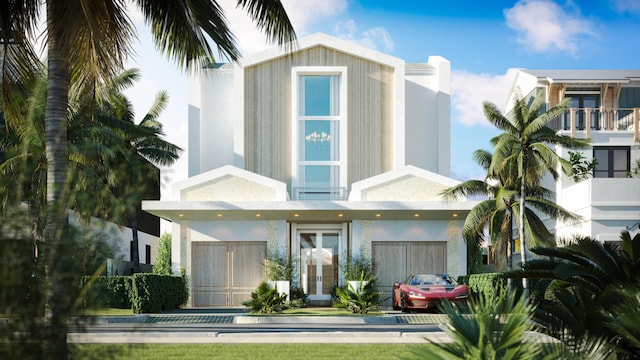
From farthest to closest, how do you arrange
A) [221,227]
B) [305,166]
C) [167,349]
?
[305,166] → [221,227] → [167,349]

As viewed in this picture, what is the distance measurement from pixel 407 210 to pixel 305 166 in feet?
28.1

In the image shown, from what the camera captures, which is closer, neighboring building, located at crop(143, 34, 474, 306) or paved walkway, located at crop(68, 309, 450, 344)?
paved walkway, located at crop(68, 309, 450, 344)

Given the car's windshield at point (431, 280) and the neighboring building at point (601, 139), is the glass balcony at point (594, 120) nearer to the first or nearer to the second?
the neighboring building at point (601, 139)

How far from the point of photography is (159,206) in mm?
28578

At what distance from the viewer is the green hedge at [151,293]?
25641 mm

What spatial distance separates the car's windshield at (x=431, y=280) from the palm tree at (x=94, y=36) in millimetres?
14836

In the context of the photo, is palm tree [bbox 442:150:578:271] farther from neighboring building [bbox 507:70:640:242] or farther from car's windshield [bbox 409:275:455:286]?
car's windshield [bbox 409:275:455:286]

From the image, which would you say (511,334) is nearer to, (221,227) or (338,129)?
(221,227)

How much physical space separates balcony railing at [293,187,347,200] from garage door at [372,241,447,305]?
5.42 m

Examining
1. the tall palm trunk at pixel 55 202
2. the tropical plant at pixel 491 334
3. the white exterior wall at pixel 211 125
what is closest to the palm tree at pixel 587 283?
the tropical plant at pixel 491 334

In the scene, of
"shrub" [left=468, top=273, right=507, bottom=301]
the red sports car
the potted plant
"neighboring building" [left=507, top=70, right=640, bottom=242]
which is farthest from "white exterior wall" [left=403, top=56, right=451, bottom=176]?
the red sports car

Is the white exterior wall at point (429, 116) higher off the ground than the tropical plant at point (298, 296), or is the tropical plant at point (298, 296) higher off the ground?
the white exterior wall at point (429, 116)

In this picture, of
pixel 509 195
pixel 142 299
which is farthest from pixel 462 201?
pixel 142 299

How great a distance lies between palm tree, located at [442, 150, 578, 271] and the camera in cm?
2928
